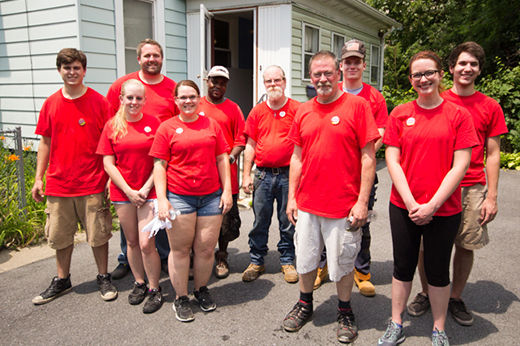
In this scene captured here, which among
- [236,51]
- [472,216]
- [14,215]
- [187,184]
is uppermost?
[236,51]

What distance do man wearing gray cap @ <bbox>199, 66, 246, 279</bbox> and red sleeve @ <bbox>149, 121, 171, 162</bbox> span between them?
716 mm

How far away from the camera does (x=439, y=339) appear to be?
111 inches

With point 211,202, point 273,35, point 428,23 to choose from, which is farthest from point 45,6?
point 428,23

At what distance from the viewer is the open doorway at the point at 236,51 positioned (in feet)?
37.0

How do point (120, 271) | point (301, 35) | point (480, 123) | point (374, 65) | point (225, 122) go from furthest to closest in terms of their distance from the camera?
point (374, 65)
point (301, 35)
point (120, 271)
point (225, 122)
point (480, 123)

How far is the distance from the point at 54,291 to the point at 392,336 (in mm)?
2851

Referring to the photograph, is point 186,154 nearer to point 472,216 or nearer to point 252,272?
point 252,272

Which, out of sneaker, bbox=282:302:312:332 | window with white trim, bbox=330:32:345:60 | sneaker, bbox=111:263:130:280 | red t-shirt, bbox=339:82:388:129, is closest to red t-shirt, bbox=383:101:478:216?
red t-shirt, bbox=339:82:388:129

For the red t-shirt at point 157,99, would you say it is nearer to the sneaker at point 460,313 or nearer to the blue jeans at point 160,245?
the blue jeans at point 160,245

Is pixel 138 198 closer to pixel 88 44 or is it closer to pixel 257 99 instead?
pixel 88 44

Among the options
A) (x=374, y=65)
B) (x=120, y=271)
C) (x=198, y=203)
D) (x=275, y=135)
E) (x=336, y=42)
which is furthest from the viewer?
(x=374, y=65)

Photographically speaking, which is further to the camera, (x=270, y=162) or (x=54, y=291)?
(x=270, y=162)

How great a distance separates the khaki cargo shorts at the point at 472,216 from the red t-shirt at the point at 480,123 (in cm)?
6

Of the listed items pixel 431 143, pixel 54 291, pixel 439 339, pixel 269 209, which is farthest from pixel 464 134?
pixel 54 291
